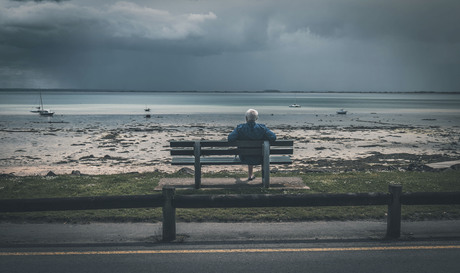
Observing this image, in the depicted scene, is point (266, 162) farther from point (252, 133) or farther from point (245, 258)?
point (245, 258)

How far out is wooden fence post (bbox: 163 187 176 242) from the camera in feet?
17.9

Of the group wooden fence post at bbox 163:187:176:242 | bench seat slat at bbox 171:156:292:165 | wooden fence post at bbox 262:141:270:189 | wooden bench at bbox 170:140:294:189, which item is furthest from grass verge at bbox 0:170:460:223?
wooden fence post at bbox 163:187:176:242

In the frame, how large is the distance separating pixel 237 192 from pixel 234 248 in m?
2.85

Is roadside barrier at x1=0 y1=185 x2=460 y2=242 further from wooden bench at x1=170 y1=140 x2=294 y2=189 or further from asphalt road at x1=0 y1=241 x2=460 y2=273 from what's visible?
wooden bench at x1=170 y1=140 x2=294 y2=189

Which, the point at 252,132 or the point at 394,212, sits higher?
the point at 252,132

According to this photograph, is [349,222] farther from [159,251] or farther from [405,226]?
[159,251]

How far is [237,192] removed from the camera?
8023 mm

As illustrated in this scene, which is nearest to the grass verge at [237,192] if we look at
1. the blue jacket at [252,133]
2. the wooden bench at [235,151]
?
the wooden bench at [235,151]

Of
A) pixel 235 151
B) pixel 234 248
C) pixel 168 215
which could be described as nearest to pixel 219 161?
pixel 235 151

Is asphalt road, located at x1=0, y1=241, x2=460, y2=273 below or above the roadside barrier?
below

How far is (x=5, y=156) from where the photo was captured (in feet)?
69.9

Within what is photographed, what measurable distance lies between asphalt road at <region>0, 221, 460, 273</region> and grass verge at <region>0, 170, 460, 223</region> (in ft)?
1.03

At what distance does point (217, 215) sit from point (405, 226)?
3138mm

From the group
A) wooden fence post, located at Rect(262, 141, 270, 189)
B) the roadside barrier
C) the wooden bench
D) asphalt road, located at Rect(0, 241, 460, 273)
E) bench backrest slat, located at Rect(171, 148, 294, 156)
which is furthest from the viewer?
bench backrest slat, located at Rect(171, 148, 294, 156)
